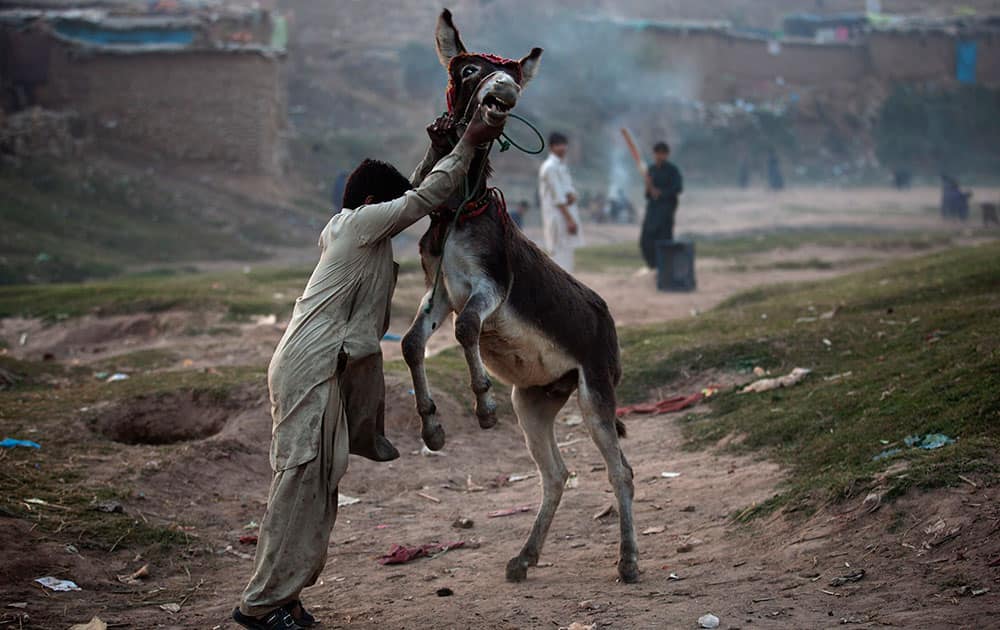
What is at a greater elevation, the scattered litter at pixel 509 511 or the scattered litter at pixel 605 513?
the scattered litter at pixel 605 513

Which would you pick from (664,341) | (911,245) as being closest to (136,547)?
(664,341)

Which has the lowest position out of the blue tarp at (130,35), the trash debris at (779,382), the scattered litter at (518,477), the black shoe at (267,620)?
the scattered litter at (518,477)

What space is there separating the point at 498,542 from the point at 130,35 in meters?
24.4

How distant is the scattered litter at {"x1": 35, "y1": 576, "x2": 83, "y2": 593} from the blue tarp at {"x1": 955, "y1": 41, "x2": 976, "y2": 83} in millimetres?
57998

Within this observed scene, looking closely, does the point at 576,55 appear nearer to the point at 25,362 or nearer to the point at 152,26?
the point at 152,26

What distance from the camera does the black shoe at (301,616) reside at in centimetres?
510

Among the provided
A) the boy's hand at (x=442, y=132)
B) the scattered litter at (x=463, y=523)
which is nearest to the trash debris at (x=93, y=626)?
the scattered litter at (x=463, y=523)

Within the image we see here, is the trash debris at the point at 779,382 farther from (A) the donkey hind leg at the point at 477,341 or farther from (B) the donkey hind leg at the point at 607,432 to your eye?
(A) the donkey hind leg at the point at 477,341

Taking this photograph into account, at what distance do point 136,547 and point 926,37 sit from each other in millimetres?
56698

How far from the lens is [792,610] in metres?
4.81

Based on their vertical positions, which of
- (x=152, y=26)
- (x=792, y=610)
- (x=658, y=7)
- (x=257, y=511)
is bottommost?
(x=257, y=511)

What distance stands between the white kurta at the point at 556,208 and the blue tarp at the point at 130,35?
1601 cm

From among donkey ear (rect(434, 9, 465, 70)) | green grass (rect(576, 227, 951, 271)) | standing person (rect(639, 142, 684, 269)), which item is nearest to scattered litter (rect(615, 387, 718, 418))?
donkey ear (rect(434, 9, 465, 70))

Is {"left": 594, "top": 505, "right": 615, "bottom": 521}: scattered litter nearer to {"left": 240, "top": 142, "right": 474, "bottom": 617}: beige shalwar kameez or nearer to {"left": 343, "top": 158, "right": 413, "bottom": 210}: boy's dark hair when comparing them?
{"left": 240, "top": 142, "right": 474, "bottom": 617}: beige shalwar kameez
